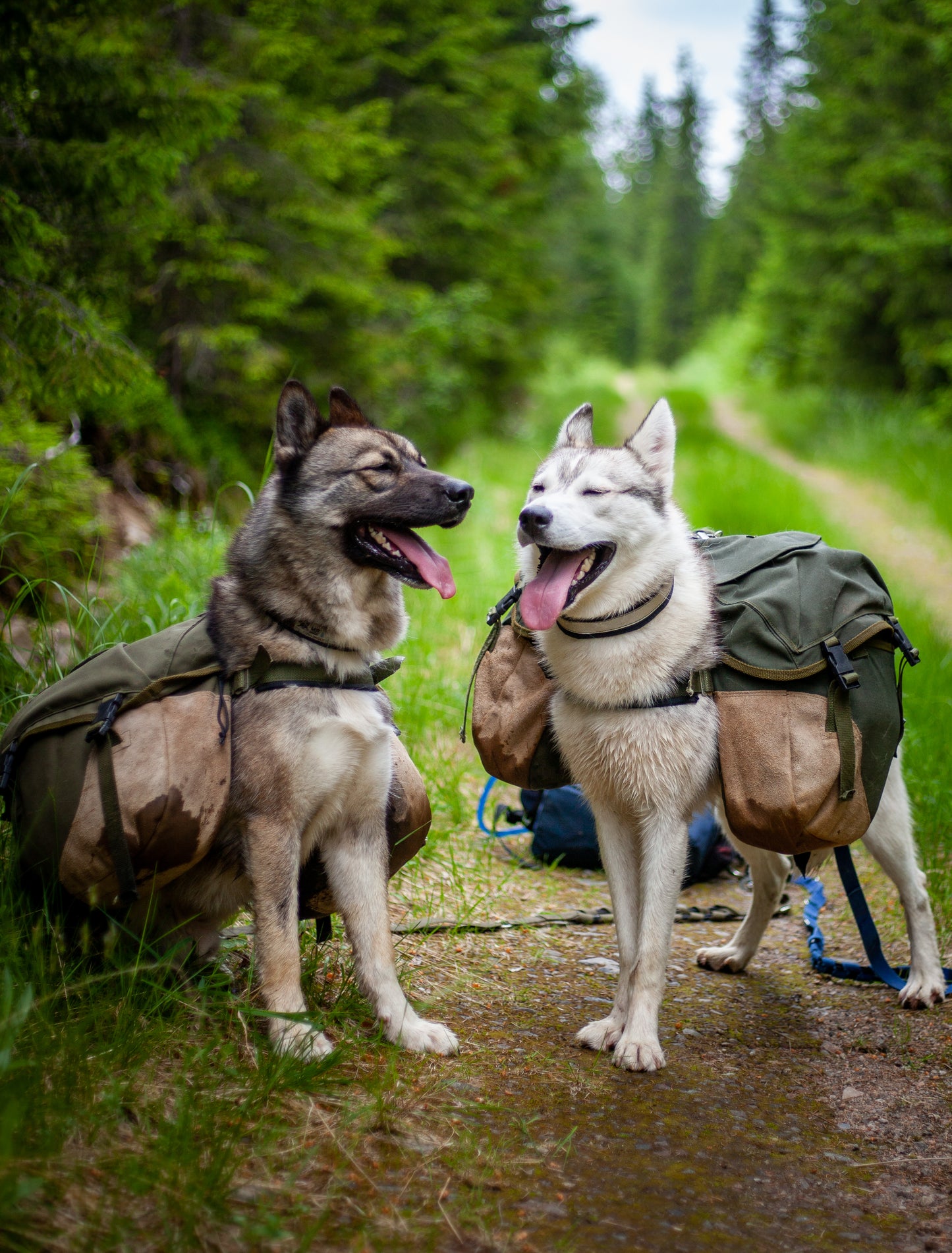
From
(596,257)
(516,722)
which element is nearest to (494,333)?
(516,722)

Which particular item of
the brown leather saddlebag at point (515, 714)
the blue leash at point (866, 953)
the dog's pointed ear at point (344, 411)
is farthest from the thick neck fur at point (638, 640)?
the blue leash at point (866, 953)

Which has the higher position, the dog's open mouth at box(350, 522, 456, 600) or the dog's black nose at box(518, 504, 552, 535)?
the dog's black nose at box(518, 504, 552, 535)

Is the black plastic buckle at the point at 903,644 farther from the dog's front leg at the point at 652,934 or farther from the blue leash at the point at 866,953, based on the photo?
the dog's front leg at the point at 652,934

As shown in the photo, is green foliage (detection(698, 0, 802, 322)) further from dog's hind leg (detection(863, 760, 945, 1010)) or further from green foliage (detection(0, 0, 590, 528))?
dog's hind leg (detection(863, 760, 945, 1010))

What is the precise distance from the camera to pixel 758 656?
9.08 ft

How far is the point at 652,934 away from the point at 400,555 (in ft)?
4.41

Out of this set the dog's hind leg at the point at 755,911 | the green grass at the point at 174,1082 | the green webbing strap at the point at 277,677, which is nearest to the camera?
the green grass at the point at 174,1082

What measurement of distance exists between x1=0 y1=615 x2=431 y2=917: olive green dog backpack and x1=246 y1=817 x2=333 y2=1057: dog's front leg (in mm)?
133

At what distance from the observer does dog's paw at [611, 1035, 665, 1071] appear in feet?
8.36

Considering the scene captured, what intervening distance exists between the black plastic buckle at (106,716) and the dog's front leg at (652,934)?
5.20 ft

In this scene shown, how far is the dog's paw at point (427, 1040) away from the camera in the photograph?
250 cm

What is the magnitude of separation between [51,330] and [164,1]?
370 centimetres

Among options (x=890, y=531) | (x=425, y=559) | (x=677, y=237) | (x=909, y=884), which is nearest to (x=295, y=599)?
(x=425, y=559)

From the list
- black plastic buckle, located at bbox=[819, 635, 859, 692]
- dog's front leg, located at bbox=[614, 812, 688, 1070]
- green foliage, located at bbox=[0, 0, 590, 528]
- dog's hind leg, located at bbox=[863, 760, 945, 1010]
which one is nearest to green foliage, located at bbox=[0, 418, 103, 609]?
green foliage, located at bbox=[0, 0, 590, 528]
